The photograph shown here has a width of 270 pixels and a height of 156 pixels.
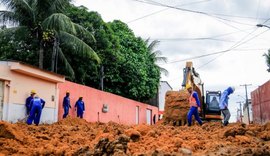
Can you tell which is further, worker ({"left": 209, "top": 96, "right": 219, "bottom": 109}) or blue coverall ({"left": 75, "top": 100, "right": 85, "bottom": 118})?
worker ({"left": 209, "top": 96, "right": 219, "bottom": 109})

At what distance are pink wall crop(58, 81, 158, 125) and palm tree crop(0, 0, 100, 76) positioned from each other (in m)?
1.94

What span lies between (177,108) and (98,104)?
21.3 ft

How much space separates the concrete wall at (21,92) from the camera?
43.1 ft

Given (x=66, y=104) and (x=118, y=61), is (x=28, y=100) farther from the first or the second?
(x=118, y=61)

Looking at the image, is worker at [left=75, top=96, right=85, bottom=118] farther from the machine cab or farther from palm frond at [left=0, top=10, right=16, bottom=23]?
the machine cab

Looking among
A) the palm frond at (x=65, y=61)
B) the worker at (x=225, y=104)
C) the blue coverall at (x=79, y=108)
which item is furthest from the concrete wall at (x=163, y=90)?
the worker at (x=225, y=104)

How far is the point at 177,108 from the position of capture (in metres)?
16.4

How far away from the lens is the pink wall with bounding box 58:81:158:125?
17.8 meters

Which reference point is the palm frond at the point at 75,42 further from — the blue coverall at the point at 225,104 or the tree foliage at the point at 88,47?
the blue coverall at the point at 225,104

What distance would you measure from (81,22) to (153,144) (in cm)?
1826

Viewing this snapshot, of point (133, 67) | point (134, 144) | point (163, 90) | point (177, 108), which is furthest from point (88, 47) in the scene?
point (163, 90)

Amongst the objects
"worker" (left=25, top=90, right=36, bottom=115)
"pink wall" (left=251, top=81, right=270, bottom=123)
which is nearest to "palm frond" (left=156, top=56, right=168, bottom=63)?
"pink wall" (left=251, top=81, right=270, bottom=123)

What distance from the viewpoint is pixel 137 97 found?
30.3m

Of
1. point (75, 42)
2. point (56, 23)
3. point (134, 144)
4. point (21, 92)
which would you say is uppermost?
point (56, 23)
